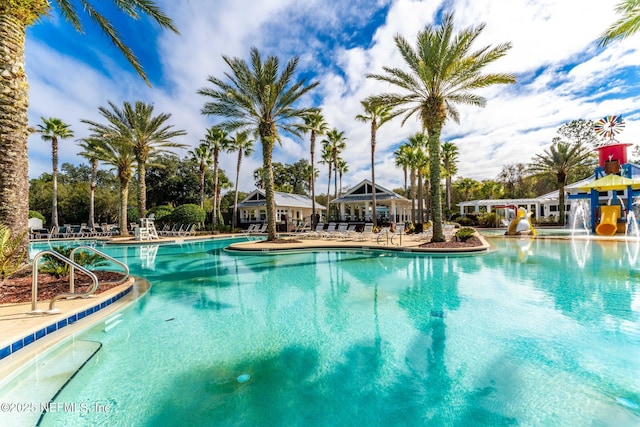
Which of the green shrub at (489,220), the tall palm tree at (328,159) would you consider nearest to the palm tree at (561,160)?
the green shrub at (489,220)

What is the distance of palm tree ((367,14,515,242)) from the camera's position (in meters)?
13.7

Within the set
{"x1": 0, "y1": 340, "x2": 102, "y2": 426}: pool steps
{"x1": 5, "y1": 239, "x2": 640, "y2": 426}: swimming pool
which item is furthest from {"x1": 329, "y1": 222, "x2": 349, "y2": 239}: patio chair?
{"x1": 0, "y1": 340, "x2": 102, "y2": 426}: pool steps

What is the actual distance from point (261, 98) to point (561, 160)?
28.4 meters

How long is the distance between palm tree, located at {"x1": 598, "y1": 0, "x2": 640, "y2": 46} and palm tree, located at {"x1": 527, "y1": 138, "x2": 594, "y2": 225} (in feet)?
69.2

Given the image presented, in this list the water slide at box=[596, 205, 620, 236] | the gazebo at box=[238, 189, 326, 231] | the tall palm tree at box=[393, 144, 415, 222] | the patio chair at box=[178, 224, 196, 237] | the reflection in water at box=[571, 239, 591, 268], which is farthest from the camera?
the gazebo at box=[238, 189, 326, 231]

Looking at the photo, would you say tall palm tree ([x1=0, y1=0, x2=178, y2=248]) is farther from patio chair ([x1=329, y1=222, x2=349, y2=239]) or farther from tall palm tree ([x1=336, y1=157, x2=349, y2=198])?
tall palm tree ([x1=336, y1=157, x2=349, y2=198])

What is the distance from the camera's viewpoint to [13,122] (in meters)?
7.17

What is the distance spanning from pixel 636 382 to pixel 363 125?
26339mm

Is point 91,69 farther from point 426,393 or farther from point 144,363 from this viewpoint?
point 426,393

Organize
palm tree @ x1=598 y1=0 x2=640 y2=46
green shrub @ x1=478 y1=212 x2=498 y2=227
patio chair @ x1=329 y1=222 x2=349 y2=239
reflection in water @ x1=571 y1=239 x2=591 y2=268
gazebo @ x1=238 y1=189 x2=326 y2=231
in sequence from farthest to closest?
1. gazebo @ x1=238 y1=189 x2=326 y2=231
2. green shrub @ x1=478 y1=212 x2=498 y2=227
3. patio chair @ x1=329 y1=222 x2=349 y2=239
4. reflection in water @ x1=571 y1=239 x2=591 y2=268
5. palm tree @ x1=598 y1=0 x2=640 y2=46

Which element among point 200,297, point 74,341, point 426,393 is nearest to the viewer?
point 426,393

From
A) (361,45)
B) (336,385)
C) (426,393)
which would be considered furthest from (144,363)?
(361,45)

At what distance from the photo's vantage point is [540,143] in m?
30.0

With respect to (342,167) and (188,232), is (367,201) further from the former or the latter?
(188,232)
